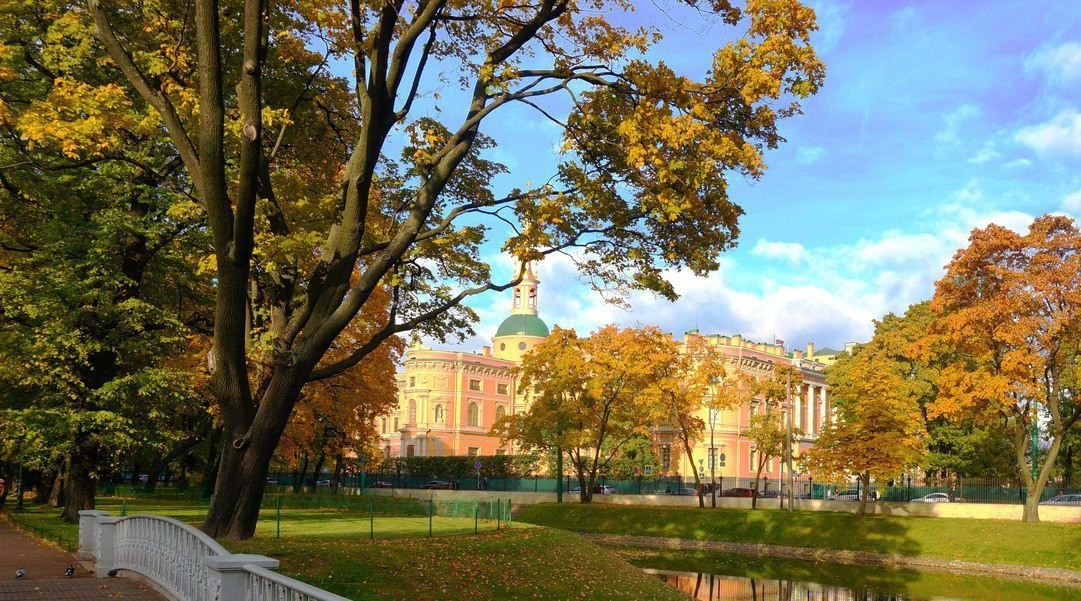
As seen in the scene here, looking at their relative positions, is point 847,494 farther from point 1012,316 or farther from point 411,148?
point 411,148

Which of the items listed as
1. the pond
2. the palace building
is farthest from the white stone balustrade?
the palace building

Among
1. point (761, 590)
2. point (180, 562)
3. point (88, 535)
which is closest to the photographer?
point (180, 562)

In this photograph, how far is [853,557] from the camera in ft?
122

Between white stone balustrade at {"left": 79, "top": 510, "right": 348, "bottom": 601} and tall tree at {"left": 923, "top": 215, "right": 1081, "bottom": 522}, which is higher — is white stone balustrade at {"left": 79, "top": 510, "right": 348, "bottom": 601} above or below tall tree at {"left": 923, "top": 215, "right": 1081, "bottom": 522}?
below

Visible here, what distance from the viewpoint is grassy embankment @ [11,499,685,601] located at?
1703cm

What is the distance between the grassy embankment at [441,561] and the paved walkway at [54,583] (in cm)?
130

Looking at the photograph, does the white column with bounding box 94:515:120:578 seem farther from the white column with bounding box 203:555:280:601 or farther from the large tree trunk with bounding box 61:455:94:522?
the large tree trunk with bounding box 61:455:94:522

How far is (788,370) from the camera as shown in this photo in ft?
152

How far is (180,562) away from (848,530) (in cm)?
3245

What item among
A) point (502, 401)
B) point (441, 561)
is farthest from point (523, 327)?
point (441, 561)

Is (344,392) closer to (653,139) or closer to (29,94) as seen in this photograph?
(29,94)

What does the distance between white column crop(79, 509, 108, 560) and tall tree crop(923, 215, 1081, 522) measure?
1203 inches

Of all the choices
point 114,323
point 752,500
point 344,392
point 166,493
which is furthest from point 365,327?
point 752,500

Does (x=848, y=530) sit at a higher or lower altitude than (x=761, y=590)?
higher
